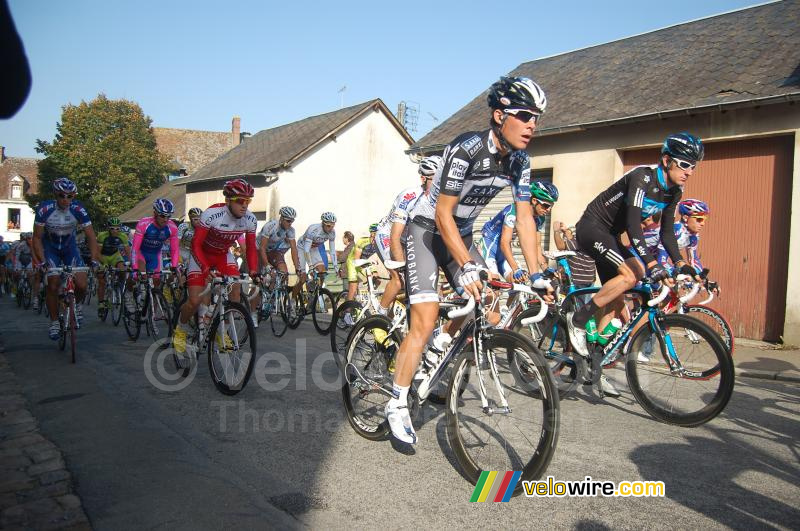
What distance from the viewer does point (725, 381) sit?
14.9 ft

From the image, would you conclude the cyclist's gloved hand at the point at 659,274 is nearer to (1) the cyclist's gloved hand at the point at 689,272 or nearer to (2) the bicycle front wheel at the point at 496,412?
(1) the cyclist's gloved hand at the point at 689,272

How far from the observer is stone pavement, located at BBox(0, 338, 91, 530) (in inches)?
125

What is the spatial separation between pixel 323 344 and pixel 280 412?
3.93 meters

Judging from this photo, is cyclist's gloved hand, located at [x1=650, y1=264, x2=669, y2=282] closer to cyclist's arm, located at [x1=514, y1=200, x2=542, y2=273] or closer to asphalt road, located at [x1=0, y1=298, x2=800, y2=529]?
asphalt road, located at [x1=0, y1=298, x2=800, y2=529]

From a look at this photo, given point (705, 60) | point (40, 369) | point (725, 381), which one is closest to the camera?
point (725, 381)

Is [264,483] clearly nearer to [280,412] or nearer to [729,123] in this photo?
[280,412]

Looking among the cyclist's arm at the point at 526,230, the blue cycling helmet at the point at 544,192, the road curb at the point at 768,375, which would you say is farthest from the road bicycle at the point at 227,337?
the road curb at the point at 768,375

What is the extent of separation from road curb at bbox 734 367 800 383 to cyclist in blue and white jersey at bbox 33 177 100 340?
895 centimetres

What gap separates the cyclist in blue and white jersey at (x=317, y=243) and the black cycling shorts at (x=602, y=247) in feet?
19.0

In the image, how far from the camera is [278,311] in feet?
35.1

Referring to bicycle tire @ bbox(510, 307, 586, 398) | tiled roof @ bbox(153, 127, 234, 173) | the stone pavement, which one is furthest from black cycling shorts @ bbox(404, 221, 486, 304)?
tiled roof @ bbox(153, 127, 234, 173)

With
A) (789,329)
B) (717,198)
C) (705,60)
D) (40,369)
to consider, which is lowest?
(40,369)

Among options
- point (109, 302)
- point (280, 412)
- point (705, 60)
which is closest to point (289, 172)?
point (109, 302)

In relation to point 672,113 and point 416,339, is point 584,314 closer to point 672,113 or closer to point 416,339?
A: point 416,339
